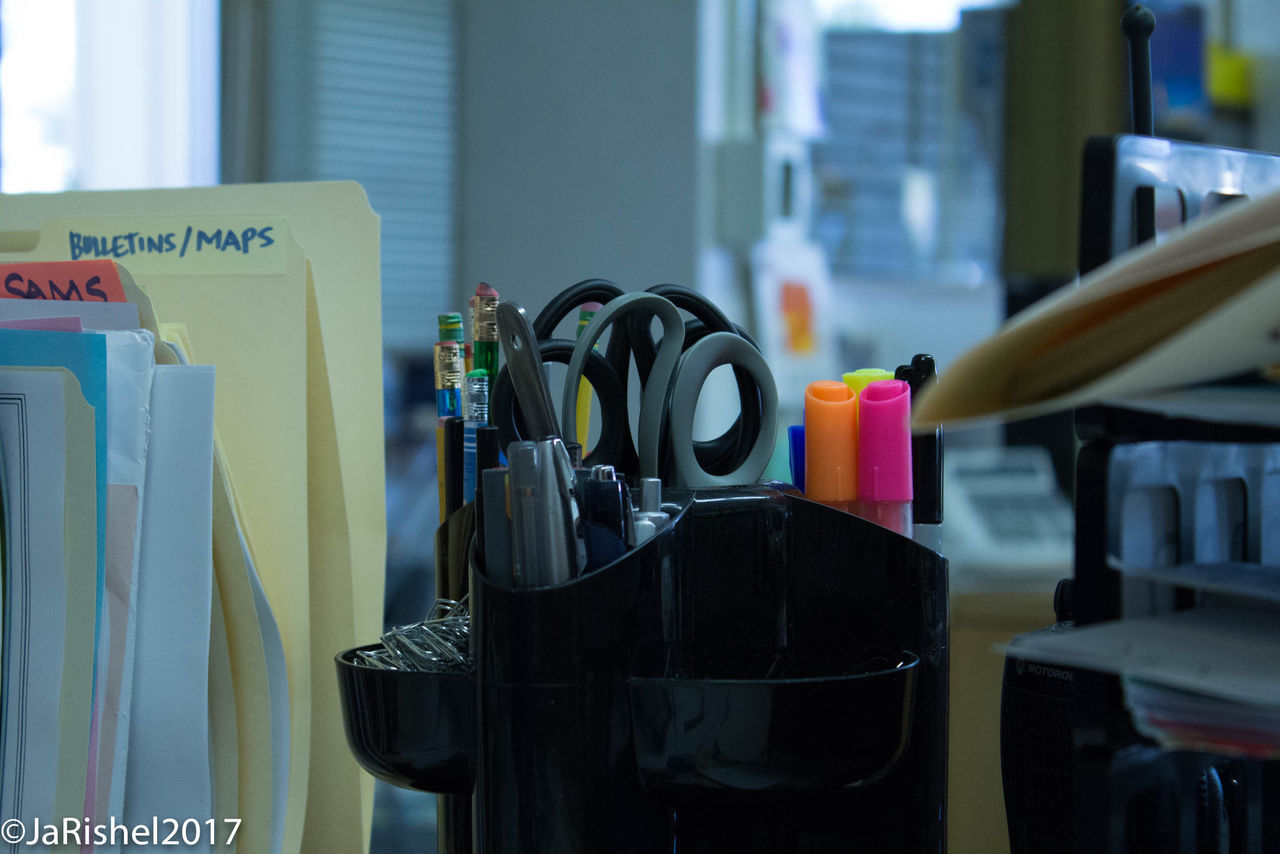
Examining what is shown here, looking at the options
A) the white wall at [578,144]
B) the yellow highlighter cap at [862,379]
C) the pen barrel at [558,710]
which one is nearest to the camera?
the pen barrel at [558,710]

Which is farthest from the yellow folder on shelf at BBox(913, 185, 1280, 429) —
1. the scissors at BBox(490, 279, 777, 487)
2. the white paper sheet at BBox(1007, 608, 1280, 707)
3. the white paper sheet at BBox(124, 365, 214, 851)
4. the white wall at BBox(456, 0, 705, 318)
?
the white wall at BBox(456, 0, 705, 318)

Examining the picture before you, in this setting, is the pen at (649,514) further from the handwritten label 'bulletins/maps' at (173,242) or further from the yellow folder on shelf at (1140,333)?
the handwritten label 'bulletins/maps' at (173,242)

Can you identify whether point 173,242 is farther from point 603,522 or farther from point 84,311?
point 603,522

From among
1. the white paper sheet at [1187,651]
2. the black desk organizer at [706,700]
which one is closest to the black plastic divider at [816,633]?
the black desk organizer at [706,700]

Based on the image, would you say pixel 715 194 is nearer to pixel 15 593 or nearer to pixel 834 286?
pixel 834 286

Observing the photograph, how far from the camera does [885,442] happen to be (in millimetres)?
421

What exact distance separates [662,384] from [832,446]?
0.08 metres

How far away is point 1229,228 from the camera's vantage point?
0.79 ft

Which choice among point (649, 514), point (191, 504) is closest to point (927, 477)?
point (649, 514)

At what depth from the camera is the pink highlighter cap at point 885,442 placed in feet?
1.38

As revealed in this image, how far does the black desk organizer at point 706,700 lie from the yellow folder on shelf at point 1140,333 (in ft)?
0.42

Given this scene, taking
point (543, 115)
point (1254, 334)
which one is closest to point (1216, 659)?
point (1254, 334)

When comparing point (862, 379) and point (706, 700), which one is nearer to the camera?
point (706, 700)

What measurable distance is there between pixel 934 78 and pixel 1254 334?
8.78ft
